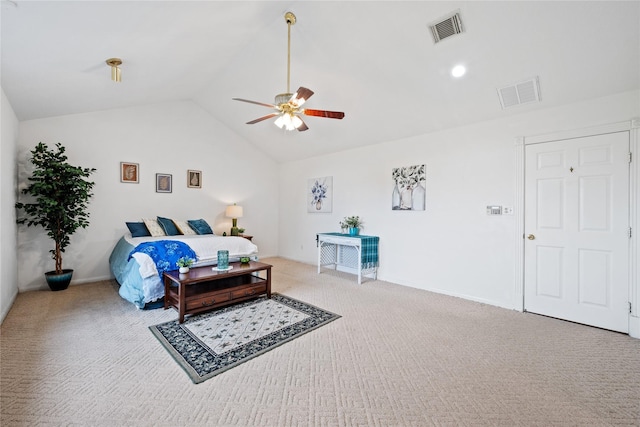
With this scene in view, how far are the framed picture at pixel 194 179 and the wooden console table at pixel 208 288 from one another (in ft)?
9.00

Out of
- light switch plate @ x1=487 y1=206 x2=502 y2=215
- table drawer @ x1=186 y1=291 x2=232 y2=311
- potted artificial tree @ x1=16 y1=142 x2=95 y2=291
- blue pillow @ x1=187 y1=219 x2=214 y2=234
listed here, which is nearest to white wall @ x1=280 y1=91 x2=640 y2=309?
light switch plate @ x1=487 y1=206 x2=502 y2=215

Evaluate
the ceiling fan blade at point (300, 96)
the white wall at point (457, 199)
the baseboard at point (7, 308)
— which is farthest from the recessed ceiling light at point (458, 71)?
the baseboard at point (7, 308)

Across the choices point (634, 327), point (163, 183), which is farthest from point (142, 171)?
point (634, 327)

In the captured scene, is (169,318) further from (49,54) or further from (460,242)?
(460,242)

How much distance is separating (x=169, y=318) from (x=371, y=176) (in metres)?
3.87

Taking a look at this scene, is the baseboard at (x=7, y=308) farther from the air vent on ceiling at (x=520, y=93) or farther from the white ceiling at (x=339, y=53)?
the air vent on ceiling at (x=520, y=93)

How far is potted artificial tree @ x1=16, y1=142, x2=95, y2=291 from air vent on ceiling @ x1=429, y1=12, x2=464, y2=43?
5.04 meters

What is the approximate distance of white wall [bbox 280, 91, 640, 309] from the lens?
11.4 ft

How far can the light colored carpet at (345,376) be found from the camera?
1.73 m

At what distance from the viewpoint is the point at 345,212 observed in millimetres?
5727

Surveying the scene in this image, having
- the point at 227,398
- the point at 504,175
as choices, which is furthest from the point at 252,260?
the point at 504,175

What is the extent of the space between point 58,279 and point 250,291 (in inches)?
117

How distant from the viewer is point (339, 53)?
3.49 m

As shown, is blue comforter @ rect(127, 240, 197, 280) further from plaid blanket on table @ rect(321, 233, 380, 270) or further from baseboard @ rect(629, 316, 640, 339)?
baseboard @ rect(629, 316, 640, 339)
